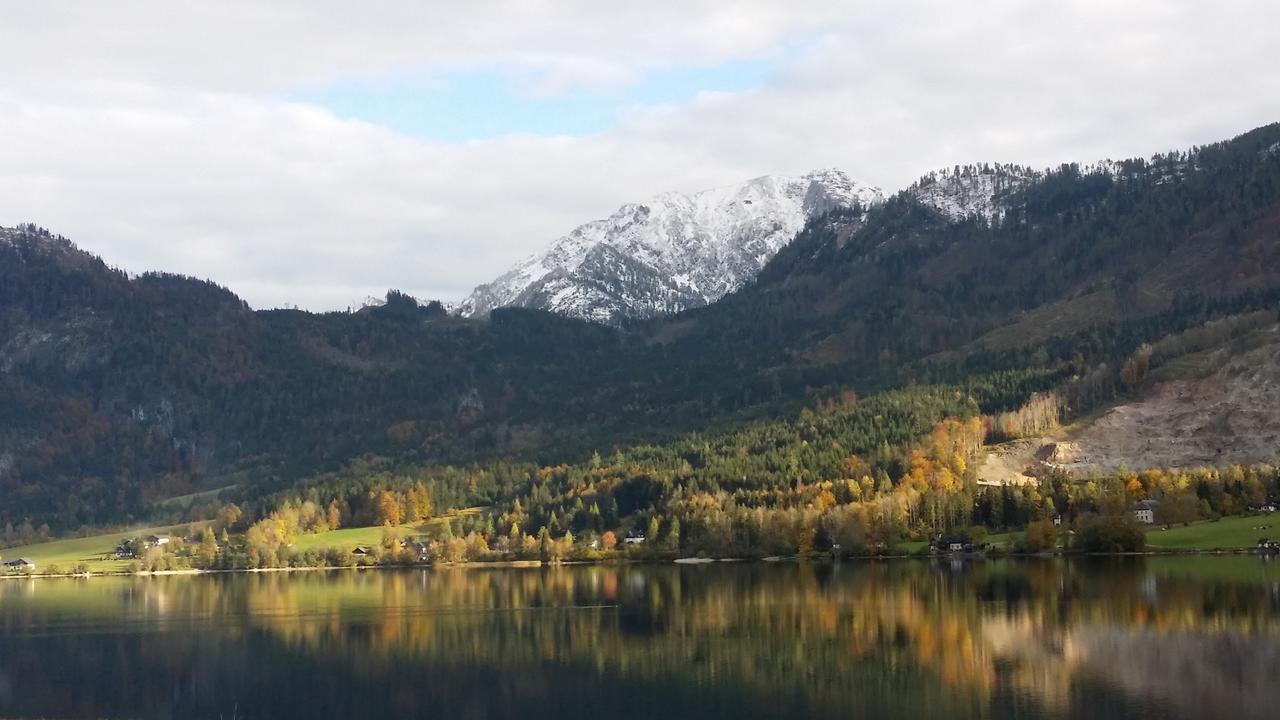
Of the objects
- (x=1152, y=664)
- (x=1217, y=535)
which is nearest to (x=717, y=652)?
Answer: (x=1152, y=664)

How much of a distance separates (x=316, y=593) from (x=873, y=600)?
87.5 meters

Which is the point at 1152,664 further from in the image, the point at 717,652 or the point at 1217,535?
the point at 1217,535

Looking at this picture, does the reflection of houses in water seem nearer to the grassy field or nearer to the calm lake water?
the calm lake water

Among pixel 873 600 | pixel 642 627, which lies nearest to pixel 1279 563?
pixel 873 600

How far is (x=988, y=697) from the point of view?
3585 inches

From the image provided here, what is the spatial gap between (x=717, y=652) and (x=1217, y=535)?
100565 millimetres

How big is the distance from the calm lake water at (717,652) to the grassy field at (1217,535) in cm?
1370

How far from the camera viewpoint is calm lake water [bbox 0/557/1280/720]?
306 feet

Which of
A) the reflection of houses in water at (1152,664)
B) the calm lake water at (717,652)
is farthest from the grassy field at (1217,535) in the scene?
the reflection of houses in water at (1152,664)

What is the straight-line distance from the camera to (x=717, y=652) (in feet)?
381

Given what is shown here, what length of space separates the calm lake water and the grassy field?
1370cm

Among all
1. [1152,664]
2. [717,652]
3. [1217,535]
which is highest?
[1217,535]

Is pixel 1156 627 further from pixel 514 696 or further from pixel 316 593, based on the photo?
pixel 316 593

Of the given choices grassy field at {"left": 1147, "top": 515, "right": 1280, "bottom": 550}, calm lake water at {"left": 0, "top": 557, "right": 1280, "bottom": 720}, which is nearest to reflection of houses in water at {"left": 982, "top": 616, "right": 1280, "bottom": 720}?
calm lake water at {"left": 0, "top": 557, "right": 1280, "bottom": 720}
